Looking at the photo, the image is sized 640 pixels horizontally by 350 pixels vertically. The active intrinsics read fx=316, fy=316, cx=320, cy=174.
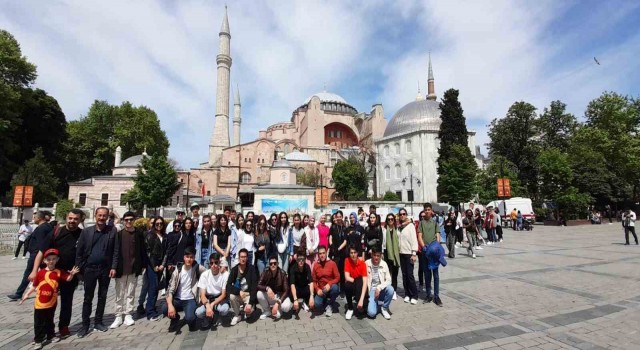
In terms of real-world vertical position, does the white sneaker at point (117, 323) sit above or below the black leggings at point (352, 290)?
below

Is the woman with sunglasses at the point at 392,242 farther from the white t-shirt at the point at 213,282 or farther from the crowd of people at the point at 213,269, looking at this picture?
the white t-shirt at the point at 213,282

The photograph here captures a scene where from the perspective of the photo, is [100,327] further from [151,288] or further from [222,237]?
[222,237]

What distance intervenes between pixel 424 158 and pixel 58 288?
4151 centimetres

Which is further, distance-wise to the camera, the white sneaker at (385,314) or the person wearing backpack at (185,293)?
the white sneaker at (385,314)

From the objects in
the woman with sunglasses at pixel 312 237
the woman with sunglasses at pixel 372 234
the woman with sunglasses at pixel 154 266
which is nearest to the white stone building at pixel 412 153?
the woman with sunglasses at pixel 372 234

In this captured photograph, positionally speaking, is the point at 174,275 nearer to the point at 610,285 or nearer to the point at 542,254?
the point at 610,285

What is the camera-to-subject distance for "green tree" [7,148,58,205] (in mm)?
24672

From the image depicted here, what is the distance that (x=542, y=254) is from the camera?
10.7m

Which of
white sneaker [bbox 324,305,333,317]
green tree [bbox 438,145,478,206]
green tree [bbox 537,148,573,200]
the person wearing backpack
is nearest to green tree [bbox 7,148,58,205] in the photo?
the person wearing backpack

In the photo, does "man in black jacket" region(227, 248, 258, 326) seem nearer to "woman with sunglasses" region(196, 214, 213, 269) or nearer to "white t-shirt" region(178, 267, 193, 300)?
"white t-shirt" region(178, 267, 193, 300)

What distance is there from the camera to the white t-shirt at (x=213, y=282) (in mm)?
4895

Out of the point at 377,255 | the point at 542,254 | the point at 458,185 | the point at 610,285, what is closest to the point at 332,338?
the point at 377,255

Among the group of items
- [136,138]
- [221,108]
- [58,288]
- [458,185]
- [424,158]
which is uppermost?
[221,108]

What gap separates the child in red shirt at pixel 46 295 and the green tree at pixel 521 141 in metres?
35.0
